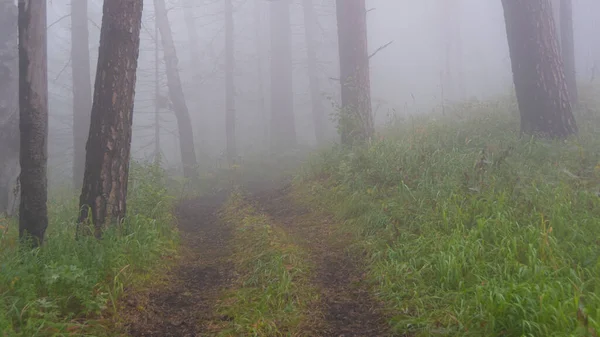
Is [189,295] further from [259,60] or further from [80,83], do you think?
[259,60]

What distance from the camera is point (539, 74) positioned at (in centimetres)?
832

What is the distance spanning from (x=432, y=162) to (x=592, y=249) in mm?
2908

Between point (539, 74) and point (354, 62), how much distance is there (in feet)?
12.6

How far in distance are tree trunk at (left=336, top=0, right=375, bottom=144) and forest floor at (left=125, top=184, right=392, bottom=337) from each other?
12.1ft

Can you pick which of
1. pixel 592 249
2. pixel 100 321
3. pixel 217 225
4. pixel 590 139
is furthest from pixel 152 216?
pixel 590 139

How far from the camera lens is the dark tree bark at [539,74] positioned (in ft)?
27.1

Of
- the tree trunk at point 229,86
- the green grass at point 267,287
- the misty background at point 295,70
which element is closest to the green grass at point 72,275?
the green grass at point 267,287

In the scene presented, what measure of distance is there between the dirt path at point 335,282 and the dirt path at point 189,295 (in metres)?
1.01

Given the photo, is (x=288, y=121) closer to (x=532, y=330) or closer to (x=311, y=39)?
(x=311, y=39)

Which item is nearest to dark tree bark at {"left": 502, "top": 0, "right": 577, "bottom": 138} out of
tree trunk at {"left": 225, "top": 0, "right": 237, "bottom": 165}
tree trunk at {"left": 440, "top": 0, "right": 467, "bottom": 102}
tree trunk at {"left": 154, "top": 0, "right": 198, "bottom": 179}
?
tree trunk at {"left": 154, "top": 0, "right": 198, "bottom": 179}

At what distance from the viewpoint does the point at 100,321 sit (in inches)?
144

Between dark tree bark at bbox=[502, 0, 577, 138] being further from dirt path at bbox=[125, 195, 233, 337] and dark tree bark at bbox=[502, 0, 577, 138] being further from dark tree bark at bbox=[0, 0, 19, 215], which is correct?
dark tree bark at bbox=[0, 0, 19, 215]

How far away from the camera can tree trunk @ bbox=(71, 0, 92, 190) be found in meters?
12.7

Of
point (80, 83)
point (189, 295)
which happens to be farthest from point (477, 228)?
point (80, 83)
